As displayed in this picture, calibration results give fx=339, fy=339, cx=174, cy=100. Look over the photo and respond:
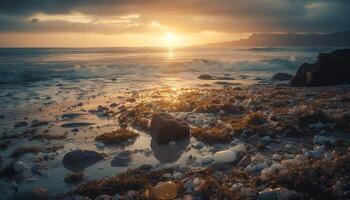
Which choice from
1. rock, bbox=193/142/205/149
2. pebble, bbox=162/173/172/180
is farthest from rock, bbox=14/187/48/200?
rock, bbox=193/142/205/149

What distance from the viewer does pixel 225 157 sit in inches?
303

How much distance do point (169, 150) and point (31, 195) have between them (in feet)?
12.4

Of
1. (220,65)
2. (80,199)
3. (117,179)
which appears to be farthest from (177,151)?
(220,65)

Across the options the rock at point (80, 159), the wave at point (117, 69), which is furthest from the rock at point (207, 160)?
the wave at point (117, 69)

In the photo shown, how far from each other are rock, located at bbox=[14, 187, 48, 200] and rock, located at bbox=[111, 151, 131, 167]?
2.03 meters

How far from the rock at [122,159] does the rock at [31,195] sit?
2033 mm

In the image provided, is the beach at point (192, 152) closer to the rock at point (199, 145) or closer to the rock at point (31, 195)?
the rock at point (199, 145)

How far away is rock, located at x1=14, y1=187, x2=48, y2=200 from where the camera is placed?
6.11m

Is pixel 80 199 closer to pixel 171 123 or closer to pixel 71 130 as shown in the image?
pixel 171 123

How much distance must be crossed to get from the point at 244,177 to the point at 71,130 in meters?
7.00

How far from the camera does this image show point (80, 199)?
6.10 metres

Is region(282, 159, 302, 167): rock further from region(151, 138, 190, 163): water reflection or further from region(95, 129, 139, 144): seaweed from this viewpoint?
region(95, 129, 139, 144): seaweed

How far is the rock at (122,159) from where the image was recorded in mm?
8094

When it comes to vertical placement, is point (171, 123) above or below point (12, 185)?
above
